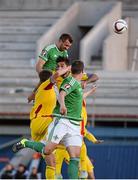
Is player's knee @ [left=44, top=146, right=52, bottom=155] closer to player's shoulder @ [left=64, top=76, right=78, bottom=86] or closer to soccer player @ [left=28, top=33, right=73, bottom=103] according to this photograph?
player's shoulder @ [left=64, top=76, right=78, bottom=86]

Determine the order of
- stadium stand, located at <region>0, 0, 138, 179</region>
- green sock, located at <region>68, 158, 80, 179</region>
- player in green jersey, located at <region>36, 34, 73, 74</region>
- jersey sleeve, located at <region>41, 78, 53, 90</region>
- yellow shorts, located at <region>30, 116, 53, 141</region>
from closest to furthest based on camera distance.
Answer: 1. green sock, located at <region>68, 158, 80, 179</region>
2. jersey sleeve, located at <region>41, 78, 53, 90</region>
3. player in green jersey, located at <region>36, 34, 73, 74</region>
4. yellow shorts, located at <region>30, 116, 53, 141</region>
5. stadium stand, located at <region>0, 0, 138, 179</region>

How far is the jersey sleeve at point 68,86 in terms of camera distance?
14.5 m

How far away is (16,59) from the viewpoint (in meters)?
30.4

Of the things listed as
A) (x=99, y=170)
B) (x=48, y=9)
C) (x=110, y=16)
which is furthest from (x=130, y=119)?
(x=48, y=9)

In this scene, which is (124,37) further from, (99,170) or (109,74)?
(99,170)

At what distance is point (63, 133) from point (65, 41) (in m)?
Answer: 1.73

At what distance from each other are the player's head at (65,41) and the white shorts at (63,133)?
1.47 m

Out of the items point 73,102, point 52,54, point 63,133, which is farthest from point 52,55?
point 63,133

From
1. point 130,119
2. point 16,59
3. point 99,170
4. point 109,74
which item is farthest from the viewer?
point 16,59

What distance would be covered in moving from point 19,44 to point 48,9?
2.64 meters

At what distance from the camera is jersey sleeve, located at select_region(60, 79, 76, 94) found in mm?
14477

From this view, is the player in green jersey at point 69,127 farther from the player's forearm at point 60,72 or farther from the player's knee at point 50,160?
the player's knee at point 50,160

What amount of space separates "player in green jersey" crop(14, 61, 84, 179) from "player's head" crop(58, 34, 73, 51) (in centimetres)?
67

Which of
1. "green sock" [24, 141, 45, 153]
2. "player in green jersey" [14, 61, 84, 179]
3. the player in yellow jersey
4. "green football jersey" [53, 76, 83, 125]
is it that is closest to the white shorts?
"player in green jersey" [14, 61, 84, 179]
